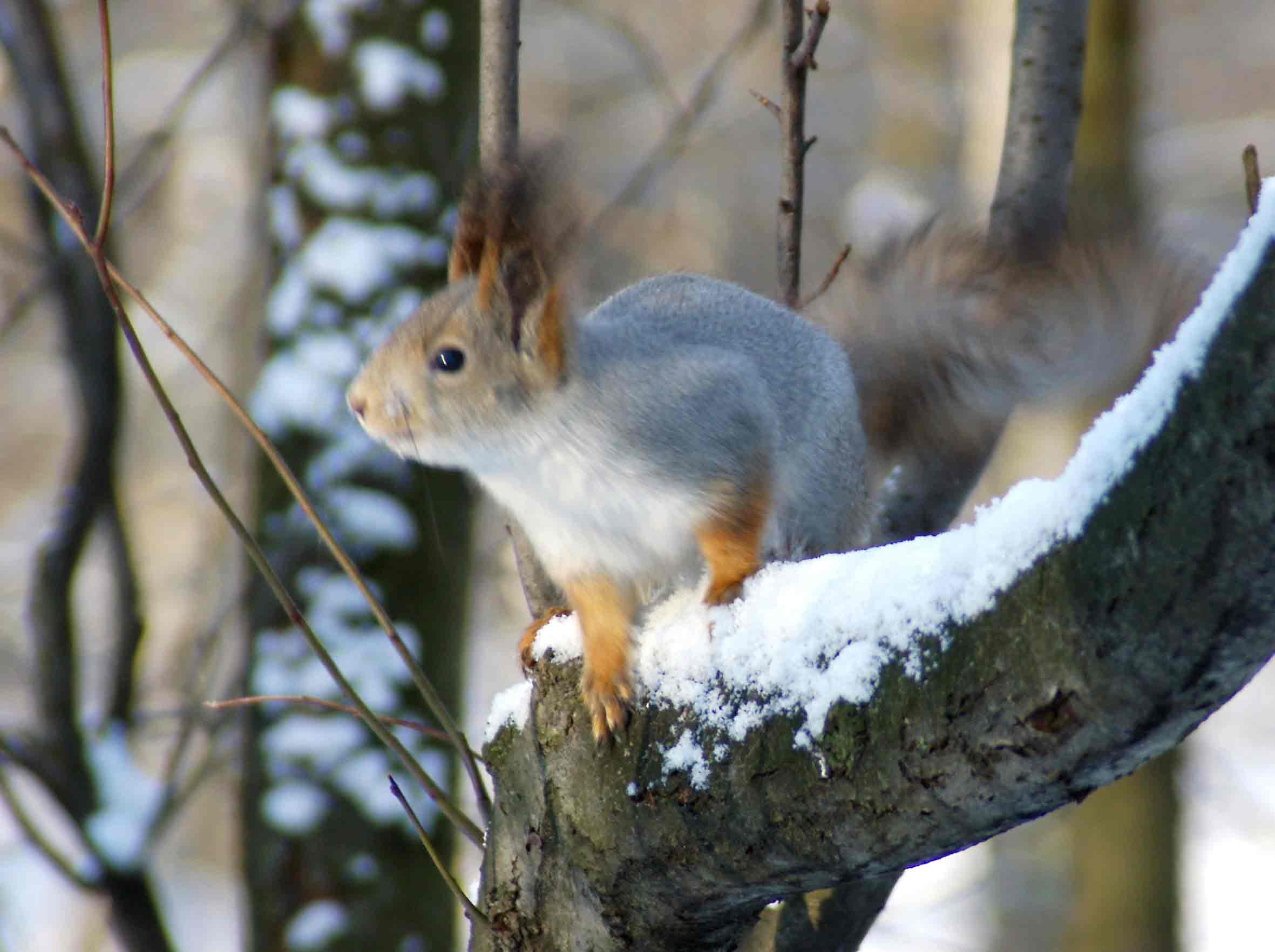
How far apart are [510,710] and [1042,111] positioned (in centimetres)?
98

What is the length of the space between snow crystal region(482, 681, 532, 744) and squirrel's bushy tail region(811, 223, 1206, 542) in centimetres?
56

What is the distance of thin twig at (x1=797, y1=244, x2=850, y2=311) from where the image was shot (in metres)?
1.54

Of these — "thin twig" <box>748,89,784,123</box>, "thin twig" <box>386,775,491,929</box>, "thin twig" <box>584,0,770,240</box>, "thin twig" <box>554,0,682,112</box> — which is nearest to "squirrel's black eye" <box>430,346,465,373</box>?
"thin twig" <box>386,775,491,929</box>

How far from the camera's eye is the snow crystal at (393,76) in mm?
2441

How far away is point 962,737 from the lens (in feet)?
2.56

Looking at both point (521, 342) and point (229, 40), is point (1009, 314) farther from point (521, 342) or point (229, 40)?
point (229, 40)

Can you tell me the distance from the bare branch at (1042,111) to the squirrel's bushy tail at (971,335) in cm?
11

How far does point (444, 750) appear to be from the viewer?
7.96 feet

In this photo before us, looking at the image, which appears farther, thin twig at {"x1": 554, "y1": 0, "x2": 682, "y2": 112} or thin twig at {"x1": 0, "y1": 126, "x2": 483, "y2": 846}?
thin twig at {"x1": 554, "y1": 0, "x2": 682, "y2": 112}

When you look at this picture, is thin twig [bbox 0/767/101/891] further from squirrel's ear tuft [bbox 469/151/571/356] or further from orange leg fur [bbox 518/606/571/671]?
squirrel's ear tuft [bbox 469/151/571/356]

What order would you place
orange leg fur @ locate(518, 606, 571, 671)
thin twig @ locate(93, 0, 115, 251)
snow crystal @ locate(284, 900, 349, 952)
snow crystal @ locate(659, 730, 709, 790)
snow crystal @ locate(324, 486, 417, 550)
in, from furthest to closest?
snow crystal @ locate(324, 486, 417, 550) < snow crystal @ locate(284, 900, 349, 952) < orange leg fur @ locate(518, 606, 571, 671) < thin twig @ locate(93, 0, 115, 251) < snow crystal @ locate(659, 730, 709, 790)

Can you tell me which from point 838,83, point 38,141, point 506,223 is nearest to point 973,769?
point 506,223

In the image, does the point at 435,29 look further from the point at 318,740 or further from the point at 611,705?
the point at 611,705

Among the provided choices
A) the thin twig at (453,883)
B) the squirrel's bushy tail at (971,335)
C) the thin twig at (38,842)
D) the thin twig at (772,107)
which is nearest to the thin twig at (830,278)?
the squirrel's bushy tail at (971,335)
